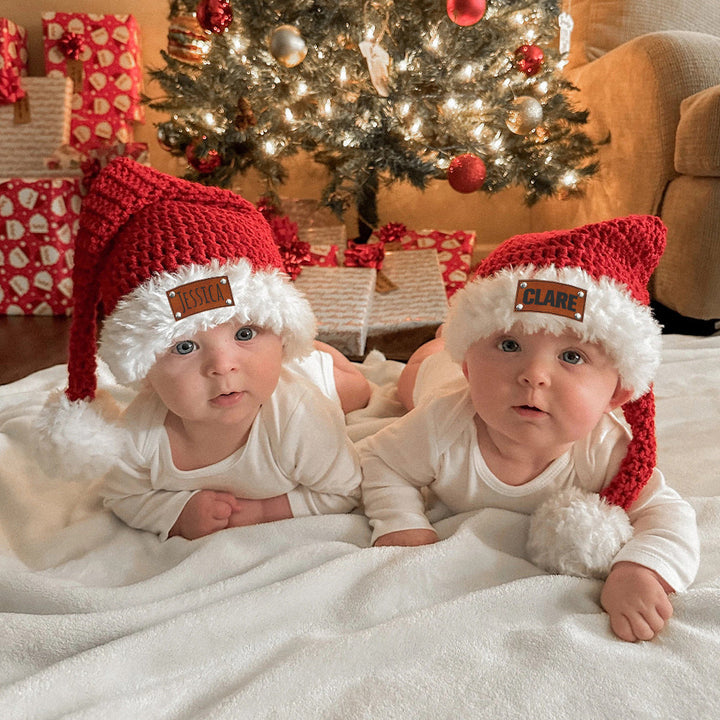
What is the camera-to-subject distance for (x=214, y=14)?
1.67 meters

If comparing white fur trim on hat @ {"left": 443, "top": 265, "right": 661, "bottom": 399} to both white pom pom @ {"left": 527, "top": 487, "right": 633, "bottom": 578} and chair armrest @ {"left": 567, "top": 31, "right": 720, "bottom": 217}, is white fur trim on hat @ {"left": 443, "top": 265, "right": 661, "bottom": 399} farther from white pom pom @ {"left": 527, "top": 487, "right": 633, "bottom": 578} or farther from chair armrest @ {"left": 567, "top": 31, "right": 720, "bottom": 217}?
chair armrest @ {"left": 567, "top": 31, "right": 720, "bottom": 217}

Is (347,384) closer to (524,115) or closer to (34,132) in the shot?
(524,115)

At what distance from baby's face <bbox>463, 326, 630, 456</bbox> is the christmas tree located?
1.11 m

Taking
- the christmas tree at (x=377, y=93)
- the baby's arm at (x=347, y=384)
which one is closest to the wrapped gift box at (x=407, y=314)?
the christmas tree at (x=377, y=93)

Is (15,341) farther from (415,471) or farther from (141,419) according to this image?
(415,471)

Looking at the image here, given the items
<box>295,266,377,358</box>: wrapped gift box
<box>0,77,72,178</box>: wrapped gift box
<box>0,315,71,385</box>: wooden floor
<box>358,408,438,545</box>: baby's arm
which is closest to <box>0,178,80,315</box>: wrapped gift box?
<box>0,315,71,385</box>: wooden floor

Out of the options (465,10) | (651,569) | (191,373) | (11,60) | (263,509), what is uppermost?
(465,10)

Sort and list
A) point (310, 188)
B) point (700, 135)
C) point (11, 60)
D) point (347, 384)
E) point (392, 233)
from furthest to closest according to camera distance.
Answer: point (310, 188), point (11, 60), point (392, 233), point (700, 135), point (347, 384)

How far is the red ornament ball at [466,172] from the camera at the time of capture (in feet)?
5.72

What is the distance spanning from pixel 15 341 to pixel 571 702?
5.80ft

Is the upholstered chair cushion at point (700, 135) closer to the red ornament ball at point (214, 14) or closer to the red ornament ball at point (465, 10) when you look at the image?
the red ornament ball at point (465, 10)

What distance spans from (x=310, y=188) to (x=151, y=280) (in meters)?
1.96

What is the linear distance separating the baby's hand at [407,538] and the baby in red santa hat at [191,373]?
0.32 feet

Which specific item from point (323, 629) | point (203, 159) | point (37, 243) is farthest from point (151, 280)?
point (37, 243)
